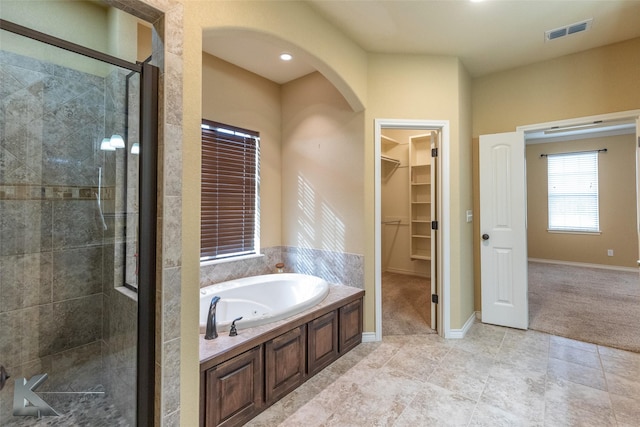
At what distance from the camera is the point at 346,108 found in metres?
3.00

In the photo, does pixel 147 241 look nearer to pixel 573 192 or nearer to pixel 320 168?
pixel 320 168

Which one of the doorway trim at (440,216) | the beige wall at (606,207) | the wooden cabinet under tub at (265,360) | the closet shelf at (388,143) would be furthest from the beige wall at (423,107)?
the beige wall at (606,207)

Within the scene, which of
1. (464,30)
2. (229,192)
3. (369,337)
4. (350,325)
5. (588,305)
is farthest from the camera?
(588,305)

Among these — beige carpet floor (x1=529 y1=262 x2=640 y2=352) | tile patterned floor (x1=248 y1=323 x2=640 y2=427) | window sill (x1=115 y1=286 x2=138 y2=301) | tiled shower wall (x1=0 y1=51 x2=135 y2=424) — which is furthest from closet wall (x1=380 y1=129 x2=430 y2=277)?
window sill (x1=115 y1=286 x2=138 y2=301)

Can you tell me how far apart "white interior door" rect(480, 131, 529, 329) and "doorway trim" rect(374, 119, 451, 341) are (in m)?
0.63

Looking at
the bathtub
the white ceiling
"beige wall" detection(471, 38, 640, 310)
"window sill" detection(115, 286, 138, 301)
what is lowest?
the bathtub

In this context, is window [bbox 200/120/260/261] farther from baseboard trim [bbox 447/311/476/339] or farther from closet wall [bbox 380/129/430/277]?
closet wall [bbox 380/129/430/277]

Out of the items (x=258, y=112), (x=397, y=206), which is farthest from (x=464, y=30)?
(x=397, y=206)

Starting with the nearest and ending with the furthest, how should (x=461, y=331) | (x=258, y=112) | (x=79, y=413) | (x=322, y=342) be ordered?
1. (x=79, y=413)
2. (x=322, y=342)
3. (x=461, y=331)
4. (x=258, y=112)

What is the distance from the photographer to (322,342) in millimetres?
2389

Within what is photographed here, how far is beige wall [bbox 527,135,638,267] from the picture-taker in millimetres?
5594

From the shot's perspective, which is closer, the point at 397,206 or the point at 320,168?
the point at 320,168

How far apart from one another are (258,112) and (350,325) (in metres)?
2.46

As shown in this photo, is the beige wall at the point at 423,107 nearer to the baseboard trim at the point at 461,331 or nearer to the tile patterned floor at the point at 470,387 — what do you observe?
the baseboard trim at the point at 461,331
